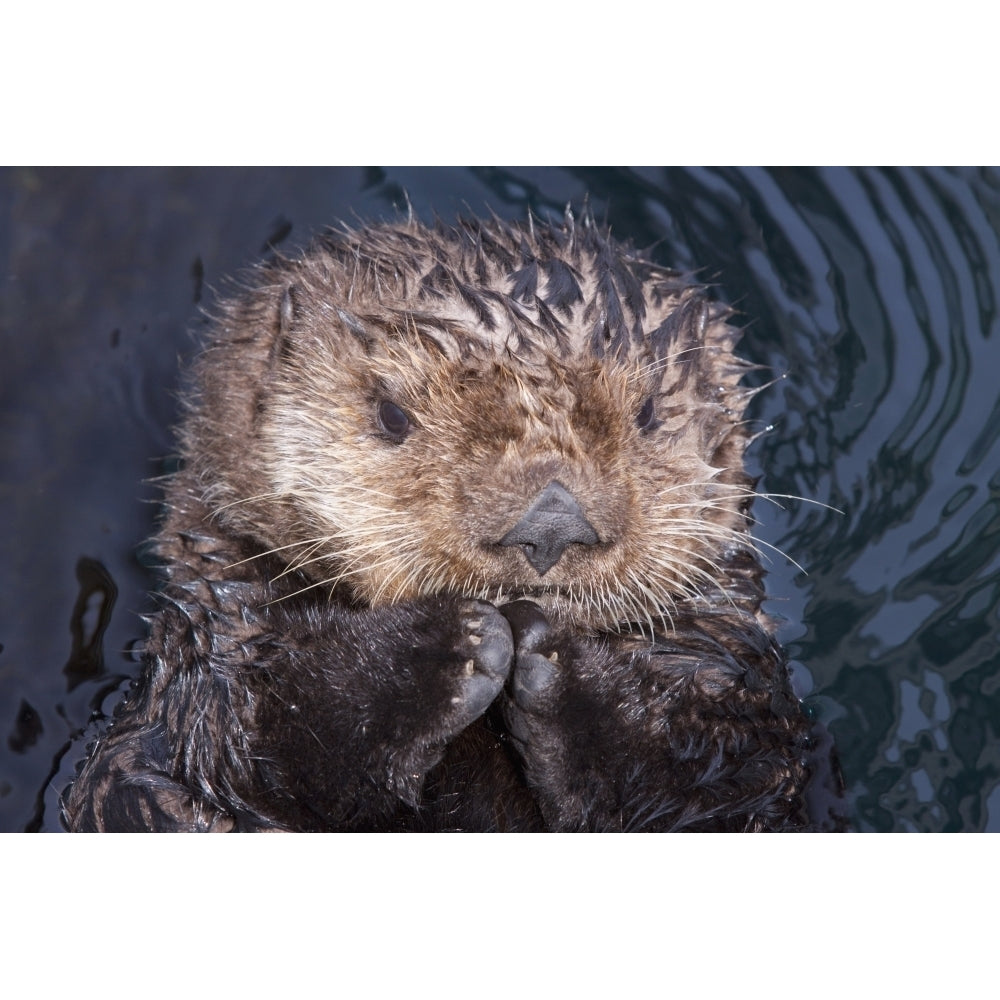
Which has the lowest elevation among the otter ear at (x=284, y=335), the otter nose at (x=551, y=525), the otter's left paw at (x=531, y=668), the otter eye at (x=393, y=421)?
the otter's left paw at (x=531, y=668)

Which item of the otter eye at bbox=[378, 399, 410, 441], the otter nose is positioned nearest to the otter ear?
the otter eye at bbox=[378, 399, 410, 441]

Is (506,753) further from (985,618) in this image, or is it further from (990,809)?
(985,618)

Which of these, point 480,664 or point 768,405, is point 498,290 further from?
point 768,405

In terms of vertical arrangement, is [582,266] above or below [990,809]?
above

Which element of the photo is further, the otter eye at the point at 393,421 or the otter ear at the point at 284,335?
the otter ear at the point at 284,335

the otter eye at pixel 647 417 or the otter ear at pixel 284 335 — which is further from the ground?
the otter ear at pixel 284 335

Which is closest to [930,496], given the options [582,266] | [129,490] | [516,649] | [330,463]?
[582,266]

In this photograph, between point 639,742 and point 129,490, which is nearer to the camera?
point 639,742

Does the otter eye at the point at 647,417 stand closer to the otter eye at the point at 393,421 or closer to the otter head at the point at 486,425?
the otter head at the point at 486,425

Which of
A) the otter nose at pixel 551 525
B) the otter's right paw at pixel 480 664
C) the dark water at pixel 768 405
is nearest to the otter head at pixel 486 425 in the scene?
the otter nose at pixel 551 525
